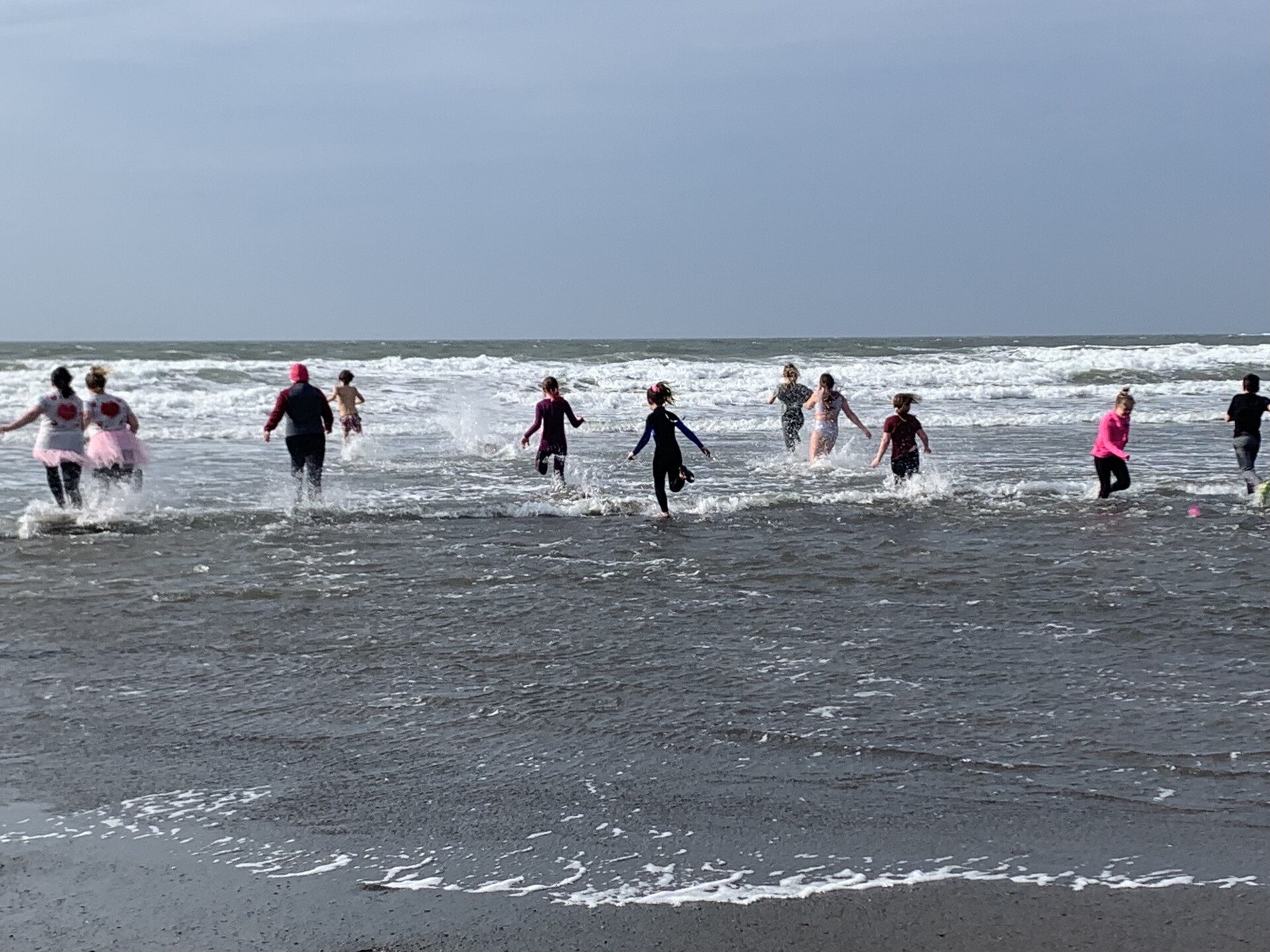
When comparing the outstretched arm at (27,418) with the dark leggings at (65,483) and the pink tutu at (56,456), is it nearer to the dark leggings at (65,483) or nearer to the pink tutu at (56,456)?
the pink tutu at (56,456)

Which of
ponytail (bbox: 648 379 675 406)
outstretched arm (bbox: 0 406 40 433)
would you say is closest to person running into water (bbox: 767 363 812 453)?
ponytail (bbox: 648 379 675 406)

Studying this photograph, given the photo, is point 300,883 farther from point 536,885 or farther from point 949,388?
point 949,388

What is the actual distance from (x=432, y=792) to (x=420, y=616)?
11.1 ft

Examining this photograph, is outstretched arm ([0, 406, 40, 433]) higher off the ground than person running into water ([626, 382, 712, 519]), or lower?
higher

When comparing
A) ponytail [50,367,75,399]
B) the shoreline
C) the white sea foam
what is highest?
ponytail [50,367,75,399]

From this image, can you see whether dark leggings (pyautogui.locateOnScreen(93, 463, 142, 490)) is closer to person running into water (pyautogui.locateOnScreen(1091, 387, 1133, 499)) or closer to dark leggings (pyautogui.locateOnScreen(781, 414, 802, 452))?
dark leggings (pyautogui.locateOnScreen(781, 414, 802, 452))

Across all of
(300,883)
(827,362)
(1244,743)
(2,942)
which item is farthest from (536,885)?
(827,362)

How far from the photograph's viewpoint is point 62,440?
40.1 ft

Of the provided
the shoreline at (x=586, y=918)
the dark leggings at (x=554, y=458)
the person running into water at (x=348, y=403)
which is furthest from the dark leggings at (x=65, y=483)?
the shoreline at (x=586, y=918)

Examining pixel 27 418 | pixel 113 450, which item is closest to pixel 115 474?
pixel 113 450

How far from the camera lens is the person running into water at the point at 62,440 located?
39.9 feet

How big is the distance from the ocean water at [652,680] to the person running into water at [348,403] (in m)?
3.42

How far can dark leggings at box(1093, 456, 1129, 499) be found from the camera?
13.2 m

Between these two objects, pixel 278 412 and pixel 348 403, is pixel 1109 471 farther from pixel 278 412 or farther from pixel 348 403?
pixel 348 403
